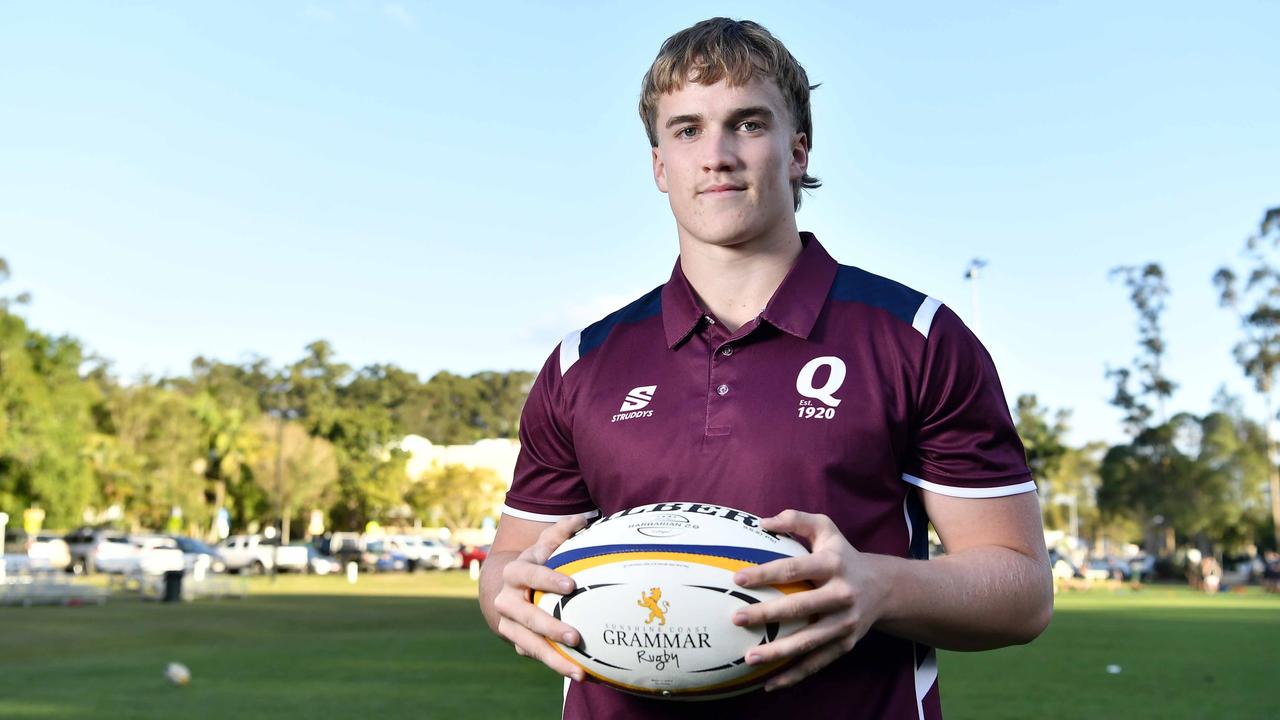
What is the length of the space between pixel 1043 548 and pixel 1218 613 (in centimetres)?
3394

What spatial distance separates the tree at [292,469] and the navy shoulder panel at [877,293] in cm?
7252

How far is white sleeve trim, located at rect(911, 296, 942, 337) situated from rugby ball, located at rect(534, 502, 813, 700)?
0.53 m

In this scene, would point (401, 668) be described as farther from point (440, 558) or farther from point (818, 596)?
point (440, 558)

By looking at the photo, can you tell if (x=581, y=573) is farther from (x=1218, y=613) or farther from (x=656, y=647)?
(x=1218, y=613)

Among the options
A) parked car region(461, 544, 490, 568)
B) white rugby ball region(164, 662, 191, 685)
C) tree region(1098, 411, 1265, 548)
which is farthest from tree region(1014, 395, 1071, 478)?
white rugby ball region(164, 662, 191, 685)

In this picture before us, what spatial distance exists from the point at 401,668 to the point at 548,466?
1430 centimetres

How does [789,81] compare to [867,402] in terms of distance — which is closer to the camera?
[867,402]

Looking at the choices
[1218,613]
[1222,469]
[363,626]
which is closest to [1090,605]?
[1218,613]

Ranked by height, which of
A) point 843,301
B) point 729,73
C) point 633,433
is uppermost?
point 729,73

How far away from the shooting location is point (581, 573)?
8.55ft

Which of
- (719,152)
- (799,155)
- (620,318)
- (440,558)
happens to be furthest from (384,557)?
(719,152)

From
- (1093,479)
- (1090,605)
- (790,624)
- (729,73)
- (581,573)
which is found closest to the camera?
(790,624)

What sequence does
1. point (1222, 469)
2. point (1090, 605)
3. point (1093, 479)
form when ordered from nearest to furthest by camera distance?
point (1090, 605), point (1222, 469), point (1093, 479)

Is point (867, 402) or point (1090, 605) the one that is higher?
point (867, 402)
